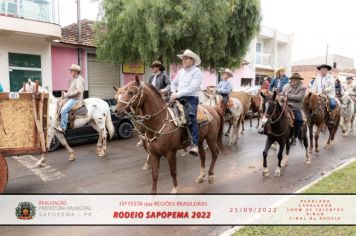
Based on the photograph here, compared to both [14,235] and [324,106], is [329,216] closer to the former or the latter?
[14,235]

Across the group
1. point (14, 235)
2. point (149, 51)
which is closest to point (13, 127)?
point (14, 235)

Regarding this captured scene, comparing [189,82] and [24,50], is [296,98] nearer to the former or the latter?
[189,82]

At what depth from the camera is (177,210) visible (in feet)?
17.2

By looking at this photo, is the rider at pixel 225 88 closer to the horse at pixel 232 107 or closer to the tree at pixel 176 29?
the horse at pixel 232 107

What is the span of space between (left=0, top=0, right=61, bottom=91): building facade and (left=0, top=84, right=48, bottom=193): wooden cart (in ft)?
23.9

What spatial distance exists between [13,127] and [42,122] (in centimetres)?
51

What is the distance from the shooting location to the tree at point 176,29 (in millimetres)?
11609

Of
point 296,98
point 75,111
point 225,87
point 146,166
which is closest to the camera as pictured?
point 296,98

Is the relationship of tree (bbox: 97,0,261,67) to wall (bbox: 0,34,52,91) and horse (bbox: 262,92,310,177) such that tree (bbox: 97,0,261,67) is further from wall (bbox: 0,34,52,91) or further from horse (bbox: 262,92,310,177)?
horse (bbox: 262,92,310,177)

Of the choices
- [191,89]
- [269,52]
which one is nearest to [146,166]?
[191,89]

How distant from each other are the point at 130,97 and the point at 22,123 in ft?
7.37

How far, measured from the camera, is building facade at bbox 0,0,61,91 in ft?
37.8

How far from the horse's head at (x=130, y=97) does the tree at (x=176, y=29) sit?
22.4 feet

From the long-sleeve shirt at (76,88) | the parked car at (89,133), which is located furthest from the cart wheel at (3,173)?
the parked car at (89,133)
